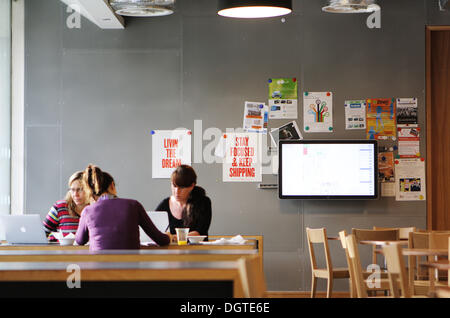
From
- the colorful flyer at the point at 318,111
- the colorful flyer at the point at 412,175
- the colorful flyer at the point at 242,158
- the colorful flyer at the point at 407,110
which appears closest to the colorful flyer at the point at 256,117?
the colorful flyer at the point at 242,158

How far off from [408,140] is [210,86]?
2248mm

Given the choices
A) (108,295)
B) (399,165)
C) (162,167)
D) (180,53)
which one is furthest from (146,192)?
(108,295)

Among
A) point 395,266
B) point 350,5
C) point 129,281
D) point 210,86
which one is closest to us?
point 129,281

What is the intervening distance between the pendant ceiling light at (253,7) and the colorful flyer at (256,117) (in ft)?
8.37

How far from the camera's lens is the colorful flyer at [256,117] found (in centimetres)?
772

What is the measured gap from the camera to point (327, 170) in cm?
757

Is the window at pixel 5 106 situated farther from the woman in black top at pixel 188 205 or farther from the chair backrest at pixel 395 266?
the chair backrest at pixel 395 266

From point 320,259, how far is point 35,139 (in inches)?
135

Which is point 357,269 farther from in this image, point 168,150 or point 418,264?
point 168,150

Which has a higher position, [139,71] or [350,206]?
[139,71]

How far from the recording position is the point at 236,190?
776 cm

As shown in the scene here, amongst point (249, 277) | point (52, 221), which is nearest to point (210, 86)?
point (52, 221)

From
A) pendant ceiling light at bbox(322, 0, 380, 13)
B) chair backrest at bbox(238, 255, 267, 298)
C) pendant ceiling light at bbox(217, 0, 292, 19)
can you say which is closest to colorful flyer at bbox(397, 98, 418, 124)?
pendant ceiling light at bbox(322, 0, 380, 13)
